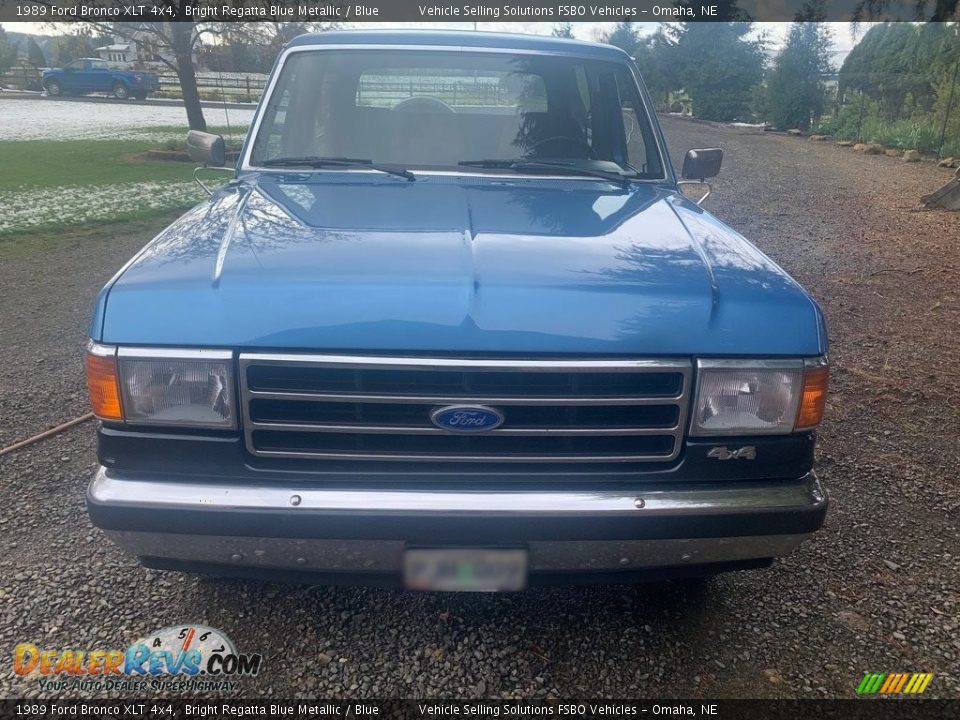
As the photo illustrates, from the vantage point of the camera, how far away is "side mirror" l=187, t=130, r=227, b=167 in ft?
12.2

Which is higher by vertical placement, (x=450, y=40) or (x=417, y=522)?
(x=450, y=40)

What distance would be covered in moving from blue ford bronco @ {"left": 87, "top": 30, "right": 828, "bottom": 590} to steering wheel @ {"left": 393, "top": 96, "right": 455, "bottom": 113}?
136 centimetres

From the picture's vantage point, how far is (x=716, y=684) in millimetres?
2352

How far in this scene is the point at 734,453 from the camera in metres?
2.11

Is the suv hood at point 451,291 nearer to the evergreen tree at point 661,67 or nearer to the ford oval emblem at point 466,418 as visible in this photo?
the ford oval emblem at point 466,418

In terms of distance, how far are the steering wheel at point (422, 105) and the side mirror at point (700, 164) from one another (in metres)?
1.25

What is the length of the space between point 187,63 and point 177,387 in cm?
1371

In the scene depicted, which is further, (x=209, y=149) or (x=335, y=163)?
(x=209, y=149)

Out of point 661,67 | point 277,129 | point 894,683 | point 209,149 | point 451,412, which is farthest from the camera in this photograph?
point 661,67

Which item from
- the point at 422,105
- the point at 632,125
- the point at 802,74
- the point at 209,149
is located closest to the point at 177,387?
the point at 422,105

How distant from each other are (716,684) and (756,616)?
391 mm

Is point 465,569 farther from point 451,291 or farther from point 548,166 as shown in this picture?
point 548,166

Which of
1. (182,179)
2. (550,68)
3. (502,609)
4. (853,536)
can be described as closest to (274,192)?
(550,68)

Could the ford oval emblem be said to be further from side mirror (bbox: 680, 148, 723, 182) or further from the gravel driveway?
side mirror (bbox: 680, 148, 723, 182)
